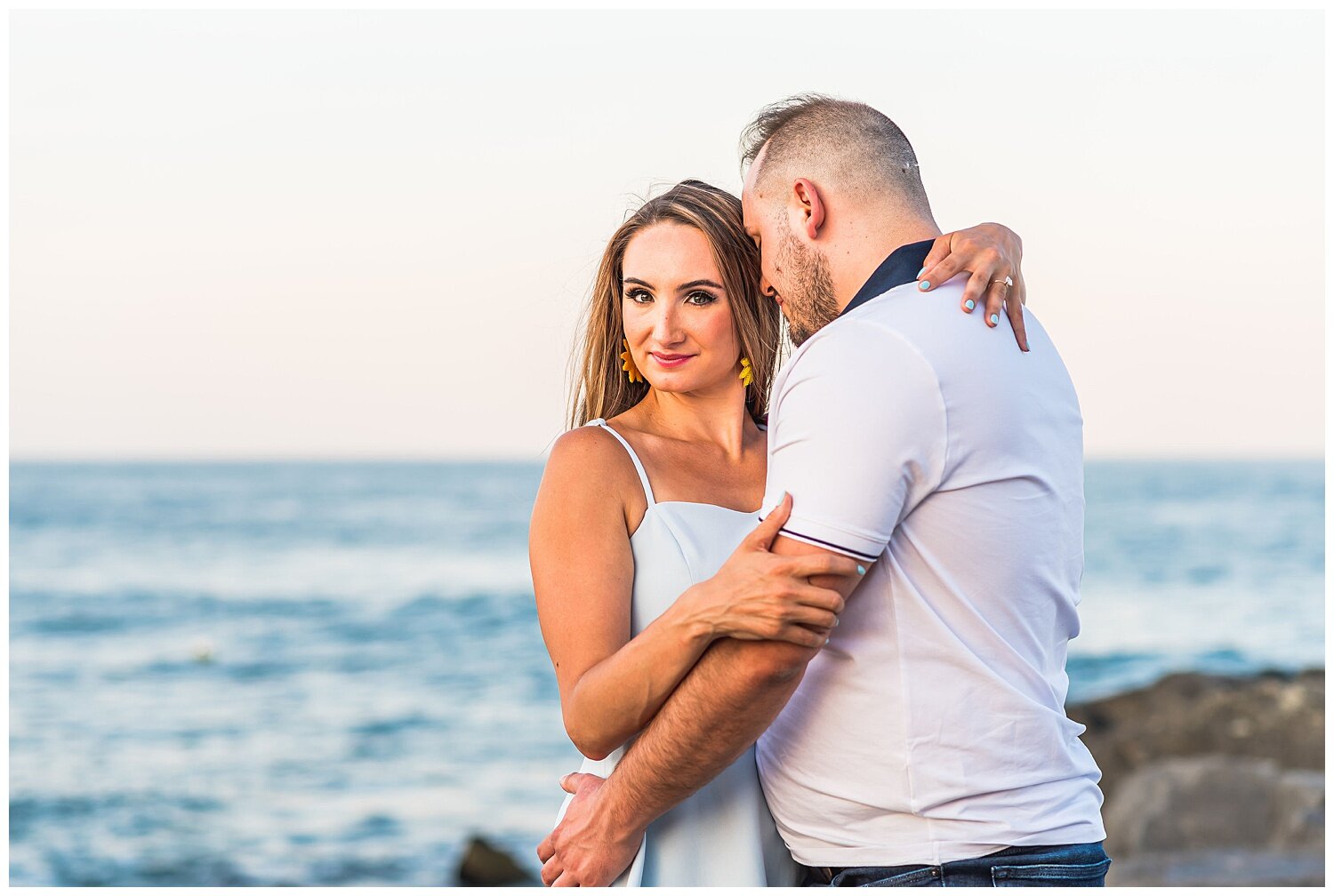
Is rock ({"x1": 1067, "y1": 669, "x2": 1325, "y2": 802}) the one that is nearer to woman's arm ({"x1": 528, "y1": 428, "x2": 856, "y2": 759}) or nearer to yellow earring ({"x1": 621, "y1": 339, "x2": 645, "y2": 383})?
yellow earring ({"x1": 621, "y1": 339, "x2": 645, "y2": 383})

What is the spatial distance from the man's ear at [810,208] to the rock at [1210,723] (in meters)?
7.91

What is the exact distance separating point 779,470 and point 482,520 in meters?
38.3

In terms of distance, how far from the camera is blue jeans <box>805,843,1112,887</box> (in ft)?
6.77

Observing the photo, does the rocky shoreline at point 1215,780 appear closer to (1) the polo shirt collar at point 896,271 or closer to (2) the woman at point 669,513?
(2) the woman at point 669,513

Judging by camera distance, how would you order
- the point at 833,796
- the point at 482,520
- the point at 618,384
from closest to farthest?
the point at 833,796 → the point at 618,384 → the point at 482,520

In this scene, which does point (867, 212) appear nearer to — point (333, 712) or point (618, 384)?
point (618, 384)

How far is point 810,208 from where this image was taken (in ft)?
7.88

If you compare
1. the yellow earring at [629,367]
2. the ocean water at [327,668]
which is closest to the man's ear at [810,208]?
the yellow earring at [629,367]

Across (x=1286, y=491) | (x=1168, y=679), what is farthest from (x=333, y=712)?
(x=1286, y=491)

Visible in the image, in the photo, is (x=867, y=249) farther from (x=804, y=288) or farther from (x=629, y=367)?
(x=629, y=367)

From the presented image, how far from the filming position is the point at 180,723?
15.3 meters

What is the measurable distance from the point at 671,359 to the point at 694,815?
99 centimetres

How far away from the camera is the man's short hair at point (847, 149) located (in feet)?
→ 7.82

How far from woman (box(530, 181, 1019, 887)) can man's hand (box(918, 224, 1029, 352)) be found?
1.84 ft
